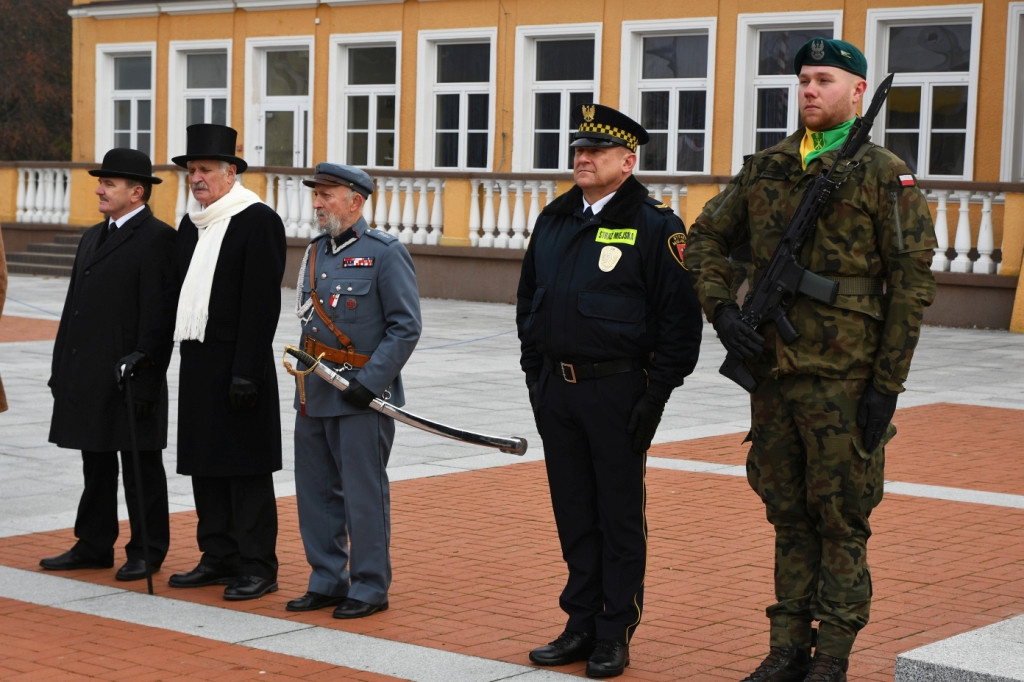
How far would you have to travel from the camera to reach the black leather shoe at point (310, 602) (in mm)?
6094

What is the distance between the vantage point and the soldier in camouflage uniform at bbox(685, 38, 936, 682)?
4.70 meters

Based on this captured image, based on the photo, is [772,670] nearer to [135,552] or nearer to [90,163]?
[135,552]

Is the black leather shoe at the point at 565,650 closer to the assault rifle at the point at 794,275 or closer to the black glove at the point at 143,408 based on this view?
the assault rifle at the point at 794,275

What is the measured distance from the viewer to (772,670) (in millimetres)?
4895

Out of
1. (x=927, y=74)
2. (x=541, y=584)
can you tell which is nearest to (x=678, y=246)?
(x=541, y=584)

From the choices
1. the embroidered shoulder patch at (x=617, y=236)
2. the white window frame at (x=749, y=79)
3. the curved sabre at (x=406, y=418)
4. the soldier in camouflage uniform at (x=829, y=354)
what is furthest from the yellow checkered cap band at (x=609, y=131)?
→ the white window frame at (x=749, y=79)

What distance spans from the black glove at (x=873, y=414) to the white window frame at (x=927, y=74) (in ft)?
52.2

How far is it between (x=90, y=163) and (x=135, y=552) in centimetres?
2283

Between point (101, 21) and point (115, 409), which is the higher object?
point (101, 21)

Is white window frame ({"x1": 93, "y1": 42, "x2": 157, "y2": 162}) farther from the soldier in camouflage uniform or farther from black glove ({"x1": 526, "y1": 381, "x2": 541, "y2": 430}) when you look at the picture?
the soldier in camouflage uniform

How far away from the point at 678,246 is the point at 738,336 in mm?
628

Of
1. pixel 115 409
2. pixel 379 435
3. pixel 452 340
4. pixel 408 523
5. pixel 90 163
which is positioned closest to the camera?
pixel 379 435

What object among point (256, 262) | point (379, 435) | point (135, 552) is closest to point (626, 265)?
point (379, 435)

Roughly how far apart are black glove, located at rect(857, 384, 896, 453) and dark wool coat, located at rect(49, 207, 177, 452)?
124 inches
